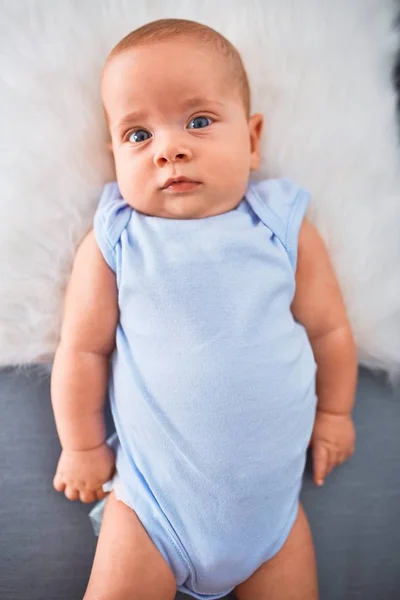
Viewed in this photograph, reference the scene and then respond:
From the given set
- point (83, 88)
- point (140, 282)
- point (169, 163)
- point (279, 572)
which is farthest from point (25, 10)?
point (279, 572)

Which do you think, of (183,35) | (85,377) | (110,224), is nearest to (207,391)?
(85,377)

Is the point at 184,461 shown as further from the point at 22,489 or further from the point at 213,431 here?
the point at 22,489

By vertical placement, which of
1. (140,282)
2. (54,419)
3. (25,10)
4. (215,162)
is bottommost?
(54,419)

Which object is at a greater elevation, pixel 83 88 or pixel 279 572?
pixel 83 88

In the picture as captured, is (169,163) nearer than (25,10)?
Yes

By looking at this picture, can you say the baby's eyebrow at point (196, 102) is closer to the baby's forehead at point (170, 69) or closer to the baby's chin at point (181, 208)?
the baby's forehead at point (170, 69)

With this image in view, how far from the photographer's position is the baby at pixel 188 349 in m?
0.87

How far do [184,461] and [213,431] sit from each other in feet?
0.20

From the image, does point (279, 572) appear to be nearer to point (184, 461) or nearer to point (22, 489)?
point (184, 461)

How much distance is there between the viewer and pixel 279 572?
91cm

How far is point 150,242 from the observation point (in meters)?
0.92

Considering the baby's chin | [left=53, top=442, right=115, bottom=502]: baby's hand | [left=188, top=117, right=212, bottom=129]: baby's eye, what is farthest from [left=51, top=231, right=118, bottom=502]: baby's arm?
[left=188, top=117, right=212, bottom=129]: baby's eye

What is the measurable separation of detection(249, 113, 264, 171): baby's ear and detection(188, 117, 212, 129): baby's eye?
0.11m

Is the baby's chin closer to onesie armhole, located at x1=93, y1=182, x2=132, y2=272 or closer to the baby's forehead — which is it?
onesie armhole, located at x1=93, y1=182, x2=132, y2=272
